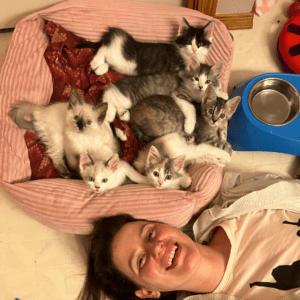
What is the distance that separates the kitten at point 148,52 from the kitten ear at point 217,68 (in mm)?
140

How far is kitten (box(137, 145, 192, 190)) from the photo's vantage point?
1.57 meters

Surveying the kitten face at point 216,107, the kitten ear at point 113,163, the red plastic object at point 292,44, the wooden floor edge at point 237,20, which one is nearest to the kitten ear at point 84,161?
the kitten ear at point 113,163

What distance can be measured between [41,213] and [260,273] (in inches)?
48.9

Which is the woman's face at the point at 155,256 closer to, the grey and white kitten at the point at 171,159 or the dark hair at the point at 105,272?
the dark hair at the point at 105,272

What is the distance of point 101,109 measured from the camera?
1.59 m

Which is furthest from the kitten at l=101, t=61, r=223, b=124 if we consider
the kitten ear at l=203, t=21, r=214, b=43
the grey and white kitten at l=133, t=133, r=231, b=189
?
the kitten ear at l=203, t=21, r=214, b=43

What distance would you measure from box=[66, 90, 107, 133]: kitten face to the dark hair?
0.56 meters

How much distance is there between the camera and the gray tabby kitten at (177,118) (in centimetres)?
172

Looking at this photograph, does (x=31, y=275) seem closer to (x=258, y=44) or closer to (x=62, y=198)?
(x=62, y=198)

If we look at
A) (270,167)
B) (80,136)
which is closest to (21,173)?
(80,136)

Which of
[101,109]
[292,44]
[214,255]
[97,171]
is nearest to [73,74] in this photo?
[101,109]

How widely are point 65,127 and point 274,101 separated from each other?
58.7 inches

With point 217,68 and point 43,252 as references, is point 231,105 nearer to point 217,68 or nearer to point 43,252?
point 217,68

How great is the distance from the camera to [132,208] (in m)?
1.54
